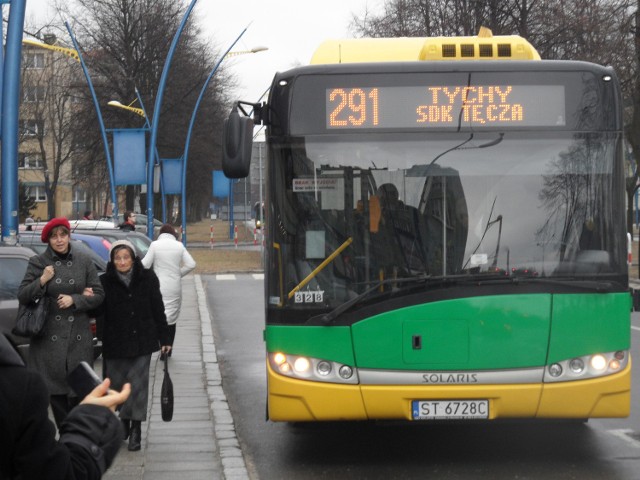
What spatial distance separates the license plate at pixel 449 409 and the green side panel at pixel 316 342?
1.73ft

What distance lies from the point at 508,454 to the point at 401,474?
3.44ft

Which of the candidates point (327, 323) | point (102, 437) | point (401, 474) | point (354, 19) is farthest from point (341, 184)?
point (354, 19)

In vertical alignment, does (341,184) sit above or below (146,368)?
above

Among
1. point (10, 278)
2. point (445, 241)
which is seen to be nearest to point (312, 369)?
point (445, 241)

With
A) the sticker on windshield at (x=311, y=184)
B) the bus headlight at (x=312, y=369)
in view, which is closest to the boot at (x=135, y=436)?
the bus headlight at (x=312, y=369)

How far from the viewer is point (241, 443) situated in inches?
379

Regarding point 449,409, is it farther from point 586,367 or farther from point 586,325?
point 586,325

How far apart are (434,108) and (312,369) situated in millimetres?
1937

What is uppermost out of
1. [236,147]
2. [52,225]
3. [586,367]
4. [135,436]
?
[236,147]

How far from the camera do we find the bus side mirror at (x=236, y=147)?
829 cm

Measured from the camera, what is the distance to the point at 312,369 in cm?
824

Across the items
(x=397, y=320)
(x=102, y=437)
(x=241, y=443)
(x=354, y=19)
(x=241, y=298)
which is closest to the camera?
(x=102, y=437)

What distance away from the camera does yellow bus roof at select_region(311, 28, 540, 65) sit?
28.8 feet

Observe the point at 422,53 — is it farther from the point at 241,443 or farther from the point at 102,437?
the point at 102,437
